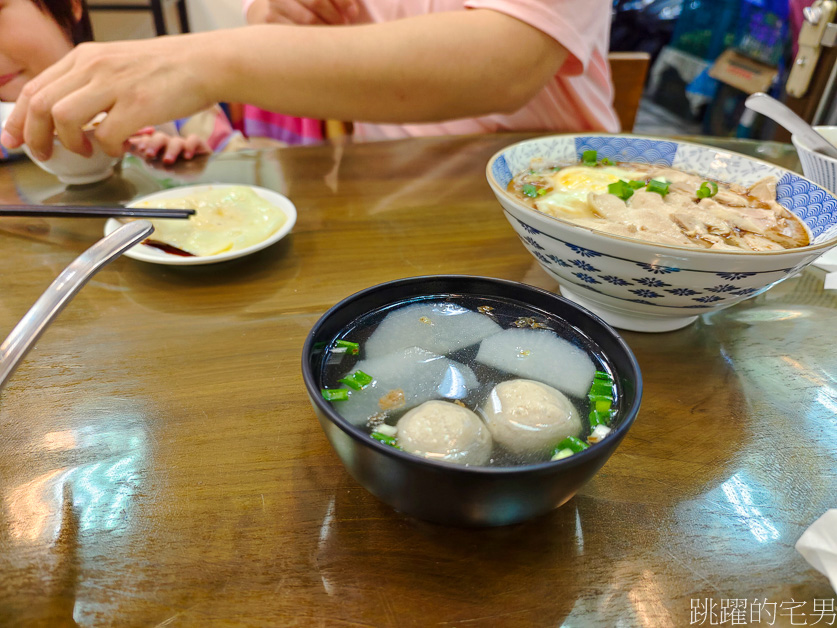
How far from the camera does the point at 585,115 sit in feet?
5.92

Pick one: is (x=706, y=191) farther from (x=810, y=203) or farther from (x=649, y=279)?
(x=649, y=279)

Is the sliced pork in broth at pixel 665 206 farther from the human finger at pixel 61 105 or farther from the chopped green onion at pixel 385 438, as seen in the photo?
the human finger at pixel 61 105

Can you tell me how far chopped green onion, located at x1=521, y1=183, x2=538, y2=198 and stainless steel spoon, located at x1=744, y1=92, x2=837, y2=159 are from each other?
→ 50 cm

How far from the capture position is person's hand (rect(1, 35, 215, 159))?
1257 millimetres

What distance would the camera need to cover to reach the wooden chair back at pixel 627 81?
2.02m

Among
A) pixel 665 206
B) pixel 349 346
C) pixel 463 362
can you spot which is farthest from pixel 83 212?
pixel 665 206

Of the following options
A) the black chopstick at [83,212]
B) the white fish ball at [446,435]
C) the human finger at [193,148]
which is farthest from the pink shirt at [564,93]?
the white fish ball at [446,435]

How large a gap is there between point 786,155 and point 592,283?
51.5 inches

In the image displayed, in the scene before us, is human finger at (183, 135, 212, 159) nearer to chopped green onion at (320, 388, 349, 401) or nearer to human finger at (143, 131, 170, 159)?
human finger at (143, 131, 170, 159)

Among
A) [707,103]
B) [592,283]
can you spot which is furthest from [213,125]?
[707,103]

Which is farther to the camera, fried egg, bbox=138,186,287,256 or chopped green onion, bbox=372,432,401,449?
fried egg, bbox=138,186,287,256

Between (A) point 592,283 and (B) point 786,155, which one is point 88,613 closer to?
(A) point 592,283

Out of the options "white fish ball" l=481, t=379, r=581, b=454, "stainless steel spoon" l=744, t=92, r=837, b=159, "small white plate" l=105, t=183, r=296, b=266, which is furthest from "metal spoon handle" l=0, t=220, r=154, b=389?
"stainless steel spoon" l=744, t=92, r=837, b=159

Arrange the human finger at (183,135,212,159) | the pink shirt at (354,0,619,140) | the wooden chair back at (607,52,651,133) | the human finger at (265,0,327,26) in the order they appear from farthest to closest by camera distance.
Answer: the wooden chair back at (607,52,651,133) → the human finger at (265,0,327,26) → the human finger at (183,135,212,159) → the pink shirt at (354,0,619,140)
